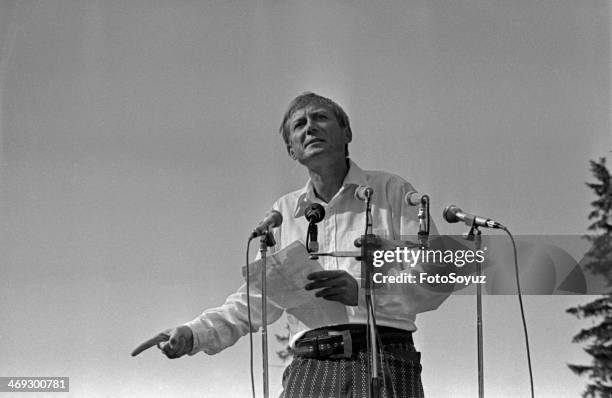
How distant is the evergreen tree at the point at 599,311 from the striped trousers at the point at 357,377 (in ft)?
4.69

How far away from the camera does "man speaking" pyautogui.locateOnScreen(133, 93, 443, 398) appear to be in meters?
2.98

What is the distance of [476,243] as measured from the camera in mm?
3207

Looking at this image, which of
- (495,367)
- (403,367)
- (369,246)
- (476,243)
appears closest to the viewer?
(369,246)

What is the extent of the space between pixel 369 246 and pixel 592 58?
7.95 ft

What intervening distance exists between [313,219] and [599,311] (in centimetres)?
203

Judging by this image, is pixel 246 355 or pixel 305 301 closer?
pixel 305 301

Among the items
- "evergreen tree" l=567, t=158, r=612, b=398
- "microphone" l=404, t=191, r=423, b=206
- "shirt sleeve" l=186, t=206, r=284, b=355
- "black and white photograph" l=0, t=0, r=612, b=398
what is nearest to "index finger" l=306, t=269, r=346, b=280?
"microphone" l=404, t=191, r=423, b=206

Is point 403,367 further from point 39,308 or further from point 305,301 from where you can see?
point 39,308

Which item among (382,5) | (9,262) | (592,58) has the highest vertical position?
(382,5)

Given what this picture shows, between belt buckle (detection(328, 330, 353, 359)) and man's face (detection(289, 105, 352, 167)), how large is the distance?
72 cm

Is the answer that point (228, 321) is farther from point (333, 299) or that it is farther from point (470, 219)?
point (470, 219)

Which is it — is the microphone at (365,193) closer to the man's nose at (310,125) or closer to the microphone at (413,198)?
the microphone at (413,198)

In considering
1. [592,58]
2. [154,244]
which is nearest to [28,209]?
[154,244]

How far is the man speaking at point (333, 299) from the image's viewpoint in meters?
2.98
